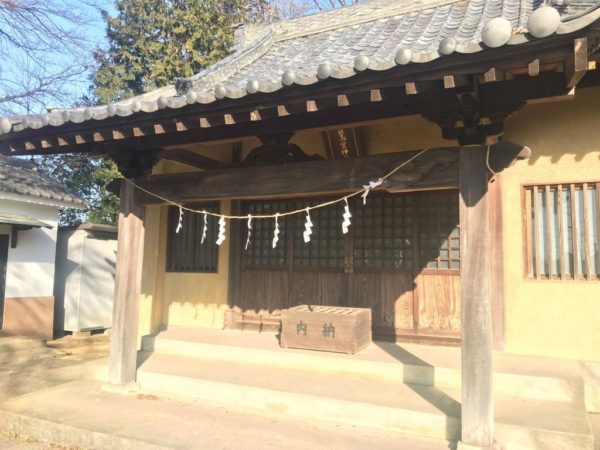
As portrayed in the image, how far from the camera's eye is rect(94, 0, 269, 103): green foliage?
16.9 meters

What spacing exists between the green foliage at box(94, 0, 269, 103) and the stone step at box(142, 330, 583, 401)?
12208 millimetres

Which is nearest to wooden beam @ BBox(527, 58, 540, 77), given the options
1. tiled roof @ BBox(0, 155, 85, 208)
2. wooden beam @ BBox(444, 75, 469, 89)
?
wooden beam @ BBox(444, 75, 469, 89)

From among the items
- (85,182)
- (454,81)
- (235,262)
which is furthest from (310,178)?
(85,182)

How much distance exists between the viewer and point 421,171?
4.12 metres

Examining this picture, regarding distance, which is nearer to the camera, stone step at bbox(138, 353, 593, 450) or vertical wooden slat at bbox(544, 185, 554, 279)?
stone step at bbox(138, 353, 593, 450)

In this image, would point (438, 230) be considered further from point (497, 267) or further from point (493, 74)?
point (493, 74)

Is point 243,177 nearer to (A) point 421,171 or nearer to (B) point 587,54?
(A) point 421,171

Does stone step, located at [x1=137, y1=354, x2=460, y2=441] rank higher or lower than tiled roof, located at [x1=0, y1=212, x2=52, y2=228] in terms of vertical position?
lower

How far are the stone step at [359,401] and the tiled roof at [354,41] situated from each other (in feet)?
10.2

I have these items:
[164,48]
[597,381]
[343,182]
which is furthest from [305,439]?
[164,48]

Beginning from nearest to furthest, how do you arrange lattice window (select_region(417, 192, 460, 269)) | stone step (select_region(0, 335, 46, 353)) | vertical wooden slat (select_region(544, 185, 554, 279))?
vertical wooden slat (select_region(544, 185, 554, 279)), lattice window (select_region(417, 192, 460, 269)), stone step (select_region(0, 335, 46, 353))

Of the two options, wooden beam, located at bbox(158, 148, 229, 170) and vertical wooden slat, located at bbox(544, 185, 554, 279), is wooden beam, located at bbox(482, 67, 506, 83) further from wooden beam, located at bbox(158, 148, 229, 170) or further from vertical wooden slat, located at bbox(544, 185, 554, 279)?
wooden beam, located at bbox(158, 148, 229, 170)

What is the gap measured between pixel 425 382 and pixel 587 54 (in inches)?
147

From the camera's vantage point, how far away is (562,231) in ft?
18.8
